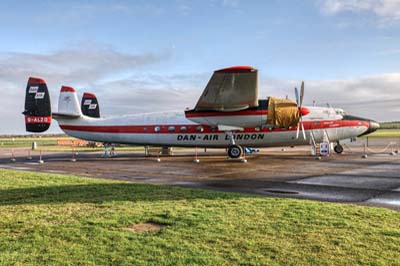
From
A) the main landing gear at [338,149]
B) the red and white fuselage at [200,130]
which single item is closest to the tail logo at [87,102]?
the red and white fuselage at [200,130]

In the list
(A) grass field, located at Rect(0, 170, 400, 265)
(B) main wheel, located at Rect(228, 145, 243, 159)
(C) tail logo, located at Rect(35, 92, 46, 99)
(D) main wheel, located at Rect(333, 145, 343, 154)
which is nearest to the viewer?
(A) grass field, located at Rect(0, 170, 400, 265)

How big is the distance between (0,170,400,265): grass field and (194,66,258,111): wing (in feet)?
34.6

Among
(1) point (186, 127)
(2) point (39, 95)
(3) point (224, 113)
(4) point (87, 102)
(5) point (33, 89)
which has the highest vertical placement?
(4) point (87, 102)

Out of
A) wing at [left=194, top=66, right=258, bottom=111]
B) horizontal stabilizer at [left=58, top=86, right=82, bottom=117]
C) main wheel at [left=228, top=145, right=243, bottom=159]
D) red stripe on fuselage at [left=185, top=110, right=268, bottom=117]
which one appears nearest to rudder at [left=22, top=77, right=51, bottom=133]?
wing at [left=194, top=66, right=258, bottom=111]

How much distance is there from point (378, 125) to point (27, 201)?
87.5 feet

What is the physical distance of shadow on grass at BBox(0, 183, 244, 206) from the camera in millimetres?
8695

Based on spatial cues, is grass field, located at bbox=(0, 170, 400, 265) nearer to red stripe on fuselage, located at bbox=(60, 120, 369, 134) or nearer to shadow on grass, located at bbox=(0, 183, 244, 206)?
shadow on grass, located at bbox=(0, 183, 244, 206)

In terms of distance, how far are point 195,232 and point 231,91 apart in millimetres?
15317

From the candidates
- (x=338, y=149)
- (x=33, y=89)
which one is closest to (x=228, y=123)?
(x=338, y=149)

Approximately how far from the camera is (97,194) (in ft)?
30.9

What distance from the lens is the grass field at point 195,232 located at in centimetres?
454

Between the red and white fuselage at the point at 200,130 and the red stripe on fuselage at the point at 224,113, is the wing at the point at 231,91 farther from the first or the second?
the red and white fuselage at the point at 200,130

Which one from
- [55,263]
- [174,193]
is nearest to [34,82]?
[174,193]

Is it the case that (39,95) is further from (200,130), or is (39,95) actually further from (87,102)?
(87,102)
